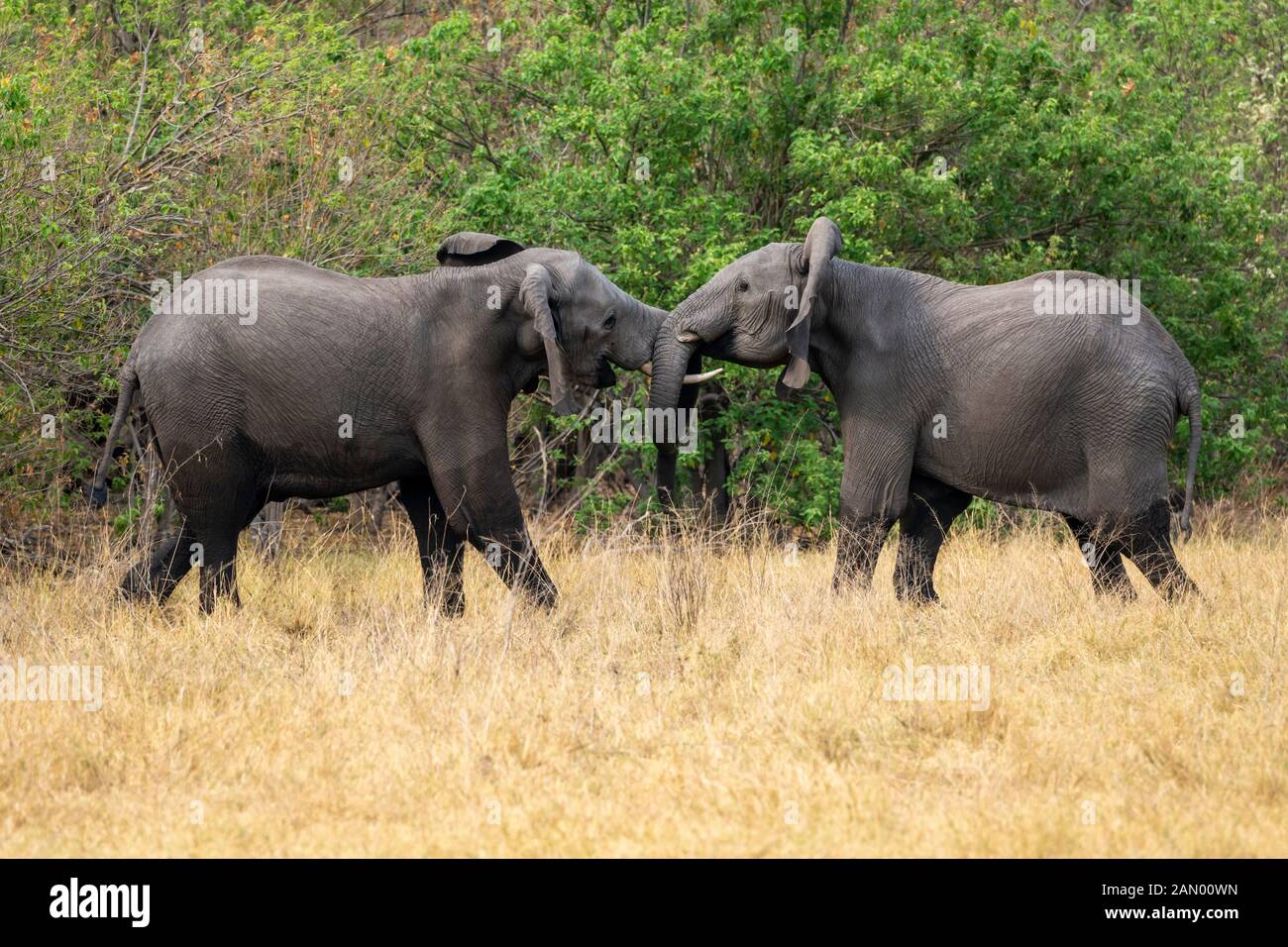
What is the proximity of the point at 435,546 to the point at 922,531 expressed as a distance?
110 inches

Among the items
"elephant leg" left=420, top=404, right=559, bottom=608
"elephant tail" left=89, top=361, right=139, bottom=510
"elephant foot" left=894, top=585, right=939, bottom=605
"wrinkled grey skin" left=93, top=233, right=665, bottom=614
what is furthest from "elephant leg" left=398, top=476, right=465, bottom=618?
"elephant foot" left=894, top=585, right=939, bottom=605

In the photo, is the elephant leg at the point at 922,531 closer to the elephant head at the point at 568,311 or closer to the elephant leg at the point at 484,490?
the elephant head at the point at 568,311

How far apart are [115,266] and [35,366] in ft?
4.81

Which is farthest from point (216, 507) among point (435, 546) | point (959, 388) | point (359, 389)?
point (959, 388)

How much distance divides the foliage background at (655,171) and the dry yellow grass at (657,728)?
10.3 feet

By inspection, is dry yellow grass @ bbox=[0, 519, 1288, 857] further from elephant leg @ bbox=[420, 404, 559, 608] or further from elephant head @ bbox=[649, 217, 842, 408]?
elephant head @ bbox=[649, 217, 842, 408]

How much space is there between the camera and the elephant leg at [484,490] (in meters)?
8.62

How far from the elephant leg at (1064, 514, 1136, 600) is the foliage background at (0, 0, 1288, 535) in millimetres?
3403

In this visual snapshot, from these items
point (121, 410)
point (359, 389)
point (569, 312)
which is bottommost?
point (121, 410)

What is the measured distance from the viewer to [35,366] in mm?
10000

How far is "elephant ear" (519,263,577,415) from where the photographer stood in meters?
8.55

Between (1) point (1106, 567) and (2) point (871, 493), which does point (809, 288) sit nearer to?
(2) point (871, 493)

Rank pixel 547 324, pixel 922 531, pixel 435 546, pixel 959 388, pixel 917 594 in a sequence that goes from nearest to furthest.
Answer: pixel 547 324, pixel 959 388, pixel 917 594, pixel 435 546, pixel 922 531

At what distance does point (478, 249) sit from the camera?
9039 mm
